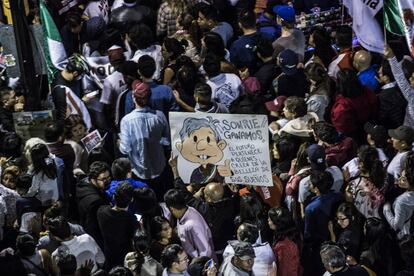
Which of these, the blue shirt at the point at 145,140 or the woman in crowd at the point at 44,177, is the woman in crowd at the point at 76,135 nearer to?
the blue shirt at the point at 145,140

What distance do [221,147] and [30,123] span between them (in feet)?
7.57

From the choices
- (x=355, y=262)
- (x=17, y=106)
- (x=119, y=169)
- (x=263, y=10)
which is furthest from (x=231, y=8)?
(x=355, y=262)

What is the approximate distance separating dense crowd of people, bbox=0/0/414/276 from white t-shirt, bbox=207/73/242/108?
1 centimetres

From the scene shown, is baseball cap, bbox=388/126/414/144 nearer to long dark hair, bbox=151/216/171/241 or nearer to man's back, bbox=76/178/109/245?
long dark hair, bbox=151/216/171/241

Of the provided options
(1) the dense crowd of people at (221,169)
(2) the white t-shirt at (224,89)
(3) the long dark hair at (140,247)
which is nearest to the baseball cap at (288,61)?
(1) the dense crowd of people at (221,169)

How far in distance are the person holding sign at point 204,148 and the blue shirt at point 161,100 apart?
99 cm

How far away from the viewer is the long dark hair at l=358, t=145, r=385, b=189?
506 inches

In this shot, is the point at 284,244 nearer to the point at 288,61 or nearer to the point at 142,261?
the point at 142,261

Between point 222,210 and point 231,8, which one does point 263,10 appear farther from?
point 222,210

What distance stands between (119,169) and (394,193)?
282cm

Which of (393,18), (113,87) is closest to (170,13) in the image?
(113,87)

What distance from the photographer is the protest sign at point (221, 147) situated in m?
13.2

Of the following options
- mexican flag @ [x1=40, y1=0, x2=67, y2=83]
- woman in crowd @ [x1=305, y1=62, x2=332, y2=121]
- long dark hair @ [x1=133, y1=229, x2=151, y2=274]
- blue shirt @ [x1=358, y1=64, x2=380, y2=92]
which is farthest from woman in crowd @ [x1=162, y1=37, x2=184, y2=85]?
long dark hair @ [x1=133, y1=229, x2=151, y2=274]

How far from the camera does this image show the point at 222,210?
514 inches
